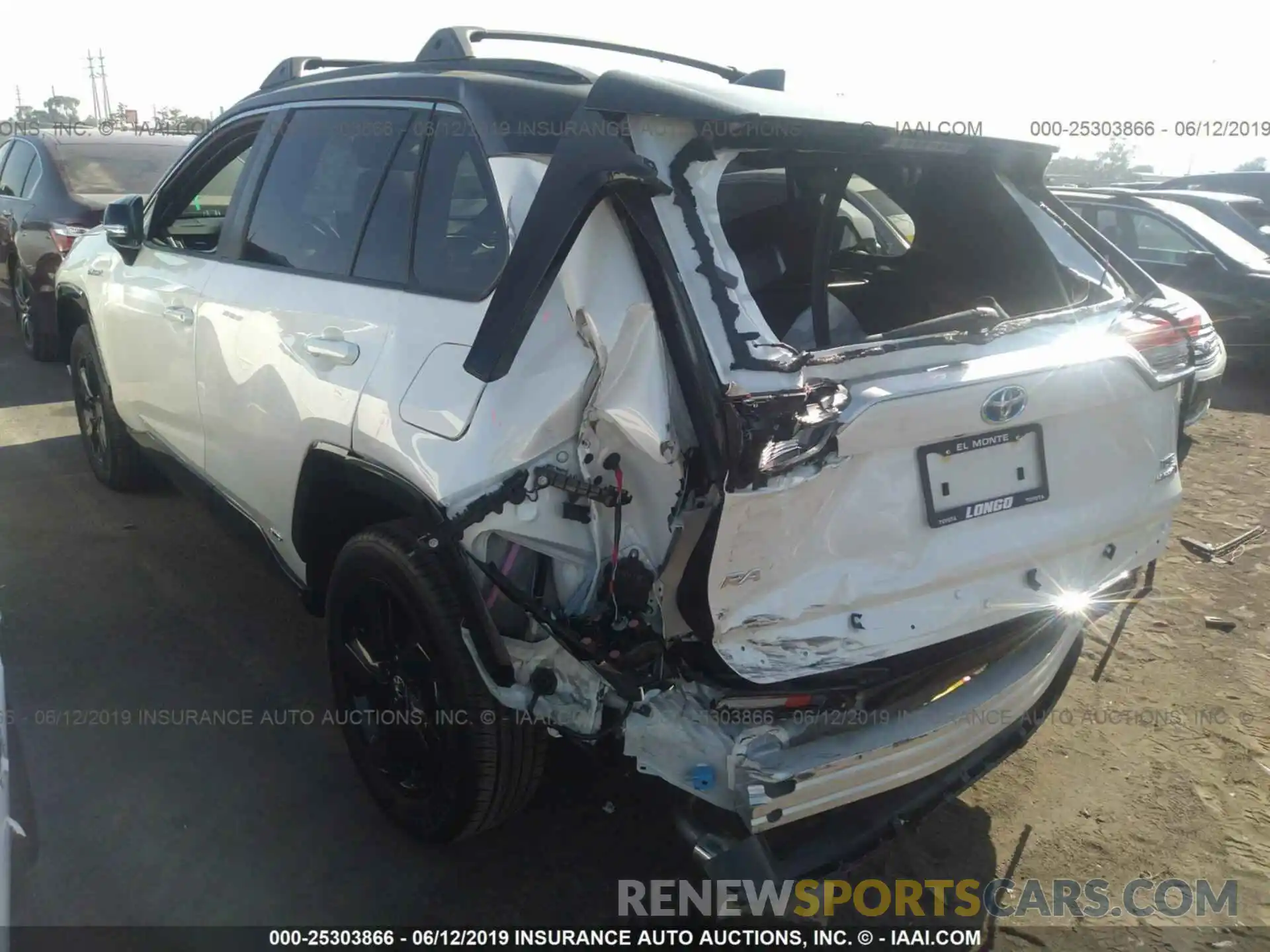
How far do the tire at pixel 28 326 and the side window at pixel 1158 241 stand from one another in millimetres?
8789

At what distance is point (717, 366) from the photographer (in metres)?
2.08

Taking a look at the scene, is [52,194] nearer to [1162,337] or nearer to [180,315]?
[180,315]

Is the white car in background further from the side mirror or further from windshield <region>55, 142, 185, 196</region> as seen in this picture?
windshield <region>55, 142, 185, 196</region>

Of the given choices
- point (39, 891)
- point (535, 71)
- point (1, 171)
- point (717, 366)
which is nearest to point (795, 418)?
point (717, 366)

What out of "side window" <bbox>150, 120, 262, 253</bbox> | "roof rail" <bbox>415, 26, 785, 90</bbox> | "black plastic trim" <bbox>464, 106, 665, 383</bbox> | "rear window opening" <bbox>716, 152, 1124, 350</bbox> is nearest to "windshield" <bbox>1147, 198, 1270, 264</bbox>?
"rear window opening" <bbox>716, 152, 1124, 350</bbox>

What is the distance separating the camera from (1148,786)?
3.21 meters

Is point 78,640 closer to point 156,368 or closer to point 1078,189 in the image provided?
point 156,368

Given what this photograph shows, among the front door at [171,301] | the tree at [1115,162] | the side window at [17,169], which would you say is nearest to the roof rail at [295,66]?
the front door at [171,301]

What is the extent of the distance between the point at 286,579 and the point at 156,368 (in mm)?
1278

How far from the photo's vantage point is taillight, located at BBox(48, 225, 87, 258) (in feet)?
25.2

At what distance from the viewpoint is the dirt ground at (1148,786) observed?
9.12ft

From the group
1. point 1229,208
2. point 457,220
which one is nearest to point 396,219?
point 457,220

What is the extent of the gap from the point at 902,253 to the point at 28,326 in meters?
7.90

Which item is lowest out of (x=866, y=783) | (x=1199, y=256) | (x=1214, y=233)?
(x=866, y=783)
